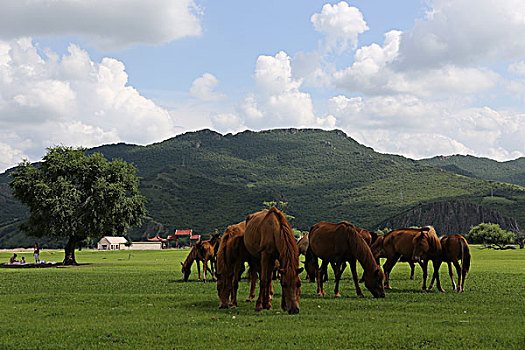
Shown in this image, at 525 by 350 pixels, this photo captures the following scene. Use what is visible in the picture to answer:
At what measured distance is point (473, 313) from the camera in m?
13.7

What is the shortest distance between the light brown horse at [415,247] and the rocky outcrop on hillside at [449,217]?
136m

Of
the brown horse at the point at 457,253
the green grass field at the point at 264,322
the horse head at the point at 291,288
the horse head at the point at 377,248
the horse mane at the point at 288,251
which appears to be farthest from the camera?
the horse head at the point at 377,248

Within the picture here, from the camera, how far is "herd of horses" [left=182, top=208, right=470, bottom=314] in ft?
45.6

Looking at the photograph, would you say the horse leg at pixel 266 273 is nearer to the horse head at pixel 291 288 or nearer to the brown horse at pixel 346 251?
the horse head at pixel 291 288

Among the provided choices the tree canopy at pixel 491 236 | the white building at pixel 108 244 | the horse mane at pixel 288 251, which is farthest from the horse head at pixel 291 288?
the white building at pixel 108 244

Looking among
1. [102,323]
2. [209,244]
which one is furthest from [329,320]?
[209,244]

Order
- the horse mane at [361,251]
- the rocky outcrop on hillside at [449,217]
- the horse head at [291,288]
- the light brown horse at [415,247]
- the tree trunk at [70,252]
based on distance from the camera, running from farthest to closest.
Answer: the rocky outcrop on hillside at [449,217], the tree trunk at [70,252], the light brown horse at [415,247], the horse mane at [361,251], the horse head at [291,288]

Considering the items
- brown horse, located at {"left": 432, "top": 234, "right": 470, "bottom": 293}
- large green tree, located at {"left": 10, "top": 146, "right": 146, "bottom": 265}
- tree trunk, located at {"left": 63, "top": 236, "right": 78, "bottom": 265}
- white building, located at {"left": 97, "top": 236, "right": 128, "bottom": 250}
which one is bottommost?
white building, located at {"left": 97, "top": 236, "right": 128, "bottom": 250}

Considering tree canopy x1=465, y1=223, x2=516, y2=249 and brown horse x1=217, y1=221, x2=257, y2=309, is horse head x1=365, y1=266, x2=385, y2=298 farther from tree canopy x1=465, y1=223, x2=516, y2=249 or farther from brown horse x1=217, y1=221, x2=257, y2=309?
tree canopy x1=465, y1=223, x2=516, y2=249

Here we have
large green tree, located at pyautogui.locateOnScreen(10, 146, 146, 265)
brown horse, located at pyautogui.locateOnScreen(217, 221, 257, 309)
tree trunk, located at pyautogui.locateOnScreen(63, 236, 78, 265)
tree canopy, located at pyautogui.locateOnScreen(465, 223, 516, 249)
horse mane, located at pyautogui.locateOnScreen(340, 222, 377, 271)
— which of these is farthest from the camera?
tree canopy, located at pyautogui.locateOnScreen(465, 223, 516, 249)

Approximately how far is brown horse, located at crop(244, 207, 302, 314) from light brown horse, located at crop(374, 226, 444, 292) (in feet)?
27.2

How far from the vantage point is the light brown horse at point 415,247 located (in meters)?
20.3

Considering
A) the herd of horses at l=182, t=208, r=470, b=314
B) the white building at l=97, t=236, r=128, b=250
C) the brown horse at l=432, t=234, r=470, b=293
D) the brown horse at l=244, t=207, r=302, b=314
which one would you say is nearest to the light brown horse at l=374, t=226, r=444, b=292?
the herd of horses at l=182, t=208, r=470, b=314

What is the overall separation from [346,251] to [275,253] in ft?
15.8
